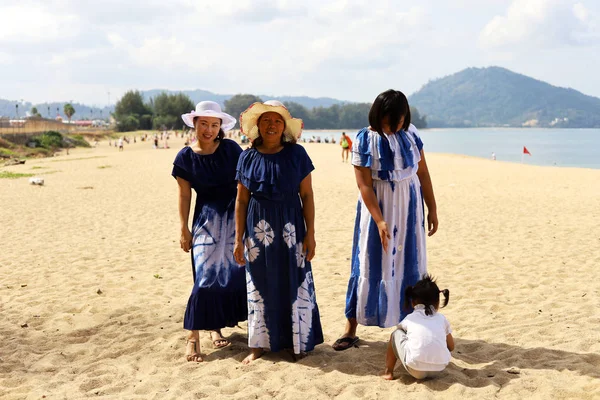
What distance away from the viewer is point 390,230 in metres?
4.05

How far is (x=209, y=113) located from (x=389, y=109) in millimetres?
1337

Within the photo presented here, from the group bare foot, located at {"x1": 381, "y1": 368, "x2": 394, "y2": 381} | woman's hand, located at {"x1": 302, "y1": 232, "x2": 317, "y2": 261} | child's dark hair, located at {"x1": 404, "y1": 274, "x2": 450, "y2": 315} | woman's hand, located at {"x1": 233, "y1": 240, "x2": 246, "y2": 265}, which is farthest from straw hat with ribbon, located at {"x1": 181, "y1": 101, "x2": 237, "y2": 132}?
bare foot, located at {"x1": 381, "y1": 368, "x2": 394, "y2": 381}

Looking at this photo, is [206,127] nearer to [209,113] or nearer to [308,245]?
[209,113]

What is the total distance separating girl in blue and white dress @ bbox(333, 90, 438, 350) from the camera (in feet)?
13.1

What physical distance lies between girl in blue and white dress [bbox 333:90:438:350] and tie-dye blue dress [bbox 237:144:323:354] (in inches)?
16.7

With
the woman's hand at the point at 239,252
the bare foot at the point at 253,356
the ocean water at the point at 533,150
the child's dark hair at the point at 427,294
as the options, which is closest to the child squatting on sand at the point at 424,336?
the child's dark hair at the point at 427,294

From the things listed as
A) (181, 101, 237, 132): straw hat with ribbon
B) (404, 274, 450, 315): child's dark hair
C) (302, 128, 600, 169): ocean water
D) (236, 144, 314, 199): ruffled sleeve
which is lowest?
(302, 128, 600, 169): ocean water

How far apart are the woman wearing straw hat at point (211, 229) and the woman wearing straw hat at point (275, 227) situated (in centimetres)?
27

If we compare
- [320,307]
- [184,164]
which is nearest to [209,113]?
[184,164]

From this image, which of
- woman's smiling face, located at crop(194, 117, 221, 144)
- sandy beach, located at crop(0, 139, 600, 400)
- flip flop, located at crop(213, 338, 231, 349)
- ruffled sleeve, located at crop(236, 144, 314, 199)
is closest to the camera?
sandy beach, located at crop(0, 139, 600, 400)

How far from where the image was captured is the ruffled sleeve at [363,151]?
402 cm

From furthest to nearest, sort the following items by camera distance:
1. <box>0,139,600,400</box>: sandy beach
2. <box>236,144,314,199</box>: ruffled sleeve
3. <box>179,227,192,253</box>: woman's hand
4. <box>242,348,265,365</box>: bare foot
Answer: <box>179,227,192,253</box>: woman's hand, <box>242,348,265,365</box>: bare foot, <box>236,144,314,199</box>: ruffled sleeve, <box>0,139,600,400</box>: sandy beach

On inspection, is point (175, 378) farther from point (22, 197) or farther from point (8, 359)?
point (22, 197)

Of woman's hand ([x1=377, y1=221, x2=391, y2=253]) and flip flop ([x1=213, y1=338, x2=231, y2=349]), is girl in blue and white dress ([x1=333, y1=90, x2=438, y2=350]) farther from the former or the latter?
flip flop ([x1=213, y1=338, x2=231, y2=349])
